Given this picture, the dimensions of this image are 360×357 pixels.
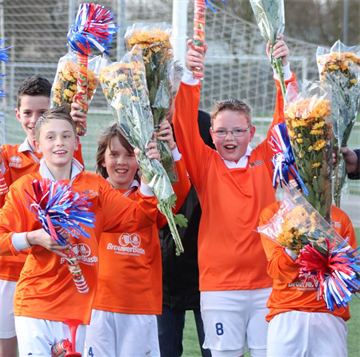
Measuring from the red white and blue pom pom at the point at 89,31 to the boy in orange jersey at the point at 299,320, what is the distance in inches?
46.6

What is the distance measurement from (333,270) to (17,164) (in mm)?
1882

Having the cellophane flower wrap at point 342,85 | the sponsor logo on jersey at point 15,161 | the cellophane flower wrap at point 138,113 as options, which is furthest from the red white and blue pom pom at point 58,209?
the cellophane flower wrap at point 342,85

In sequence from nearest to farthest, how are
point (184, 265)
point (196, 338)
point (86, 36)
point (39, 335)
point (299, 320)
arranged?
point (39, 335), point (299, 320), point (86, 36), point (184, 265), point (196, 338)

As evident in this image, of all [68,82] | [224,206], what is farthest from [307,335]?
[68,82]

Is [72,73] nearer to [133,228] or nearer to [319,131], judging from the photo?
[133,228]

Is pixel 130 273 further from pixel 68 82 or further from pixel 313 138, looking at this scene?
pixel 313 138

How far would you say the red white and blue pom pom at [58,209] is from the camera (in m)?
2.81

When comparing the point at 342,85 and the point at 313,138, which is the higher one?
the point at 342,85

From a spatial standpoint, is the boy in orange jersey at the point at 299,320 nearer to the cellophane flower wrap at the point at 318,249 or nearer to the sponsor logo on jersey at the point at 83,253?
the cellophane flower wrap at the point at 318,249

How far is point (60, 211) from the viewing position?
2.79 metres

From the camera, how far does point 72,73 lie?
350 cm

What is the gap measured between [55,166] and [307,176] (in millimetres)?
1155

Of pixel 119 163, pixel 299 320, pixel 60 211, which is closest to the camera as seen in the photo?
pixel 60 211

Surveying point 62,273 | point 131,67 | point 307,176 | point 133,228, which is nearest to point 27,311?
point 62,273
